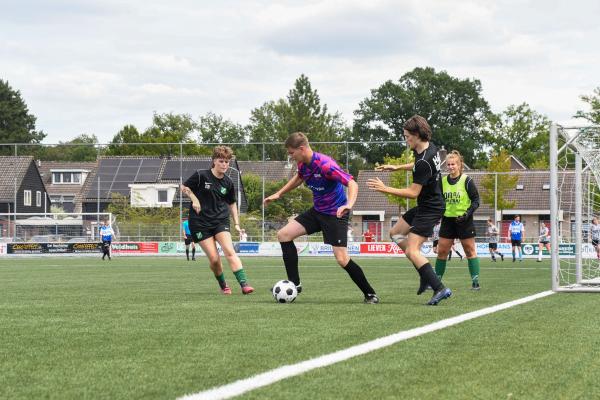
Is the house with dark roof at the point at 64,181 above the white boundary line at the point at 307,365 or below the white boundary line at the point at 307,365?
above

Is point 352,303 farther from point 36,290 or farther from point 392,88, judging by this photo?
point 392,88

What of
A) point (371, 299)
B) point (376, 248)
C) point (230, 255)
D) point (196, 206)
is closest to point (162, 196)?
point (376, 248)

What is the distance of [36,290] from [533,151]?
68.9 meters

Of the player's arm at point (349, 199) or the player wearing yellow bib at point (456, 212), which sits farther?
the player wearing yellow bib at point (456, 212)

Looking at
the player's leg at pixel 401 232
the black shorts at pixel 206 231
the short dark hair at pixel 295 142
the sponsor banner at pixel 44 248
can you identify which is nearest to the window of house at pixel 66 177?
the sponsor banner at pixel 44 248

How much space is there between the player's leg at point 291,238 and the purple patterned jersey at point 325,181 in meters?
0.25

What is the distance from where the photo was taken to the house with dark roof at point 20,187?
60.5m

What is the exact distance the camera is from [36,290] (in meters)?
13.8

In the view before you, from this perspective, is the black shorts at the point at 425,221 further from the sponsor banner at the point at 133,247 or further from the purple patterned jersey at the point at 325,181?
the sponsor banner at the point at 133,247

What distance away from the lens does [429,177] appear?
9.39 meters

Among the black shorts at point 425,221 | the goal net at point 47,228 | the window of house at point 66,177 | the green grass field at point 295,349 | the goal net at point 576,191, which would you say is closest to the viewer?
the green grass field at point 295,349

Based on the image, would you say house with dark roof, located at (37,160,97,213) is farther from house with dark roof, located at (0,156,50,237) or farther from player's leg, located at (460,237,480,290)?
player's leg, located at (460,237,480,290)

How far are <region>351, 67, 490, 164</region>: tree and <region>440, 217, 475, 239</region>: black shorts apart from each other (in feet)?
233

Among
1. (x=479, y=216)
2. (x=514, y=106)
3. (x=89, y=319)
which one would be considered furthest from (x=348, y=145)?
(x=89, y=319)
